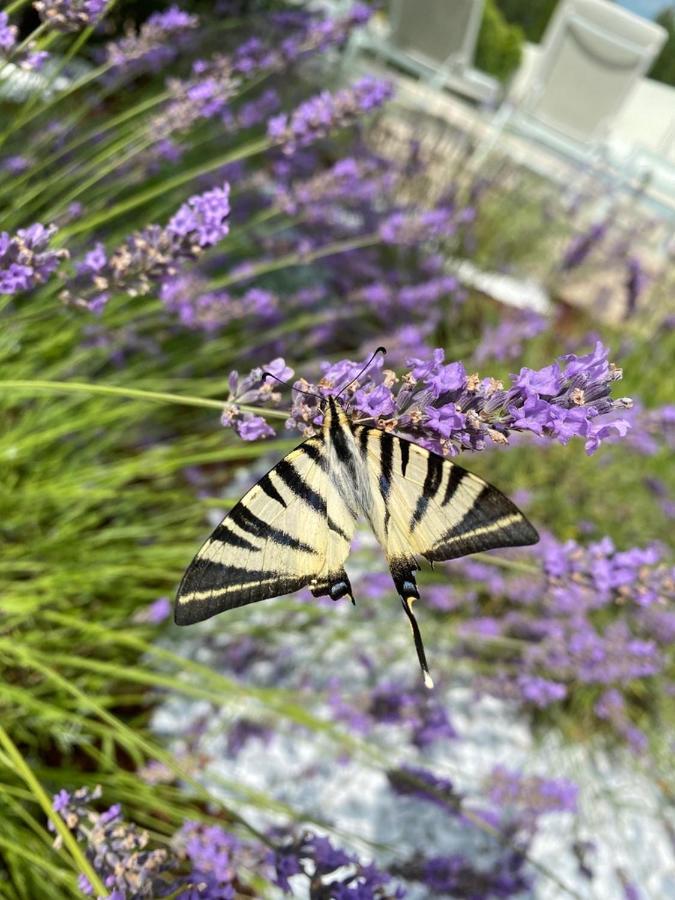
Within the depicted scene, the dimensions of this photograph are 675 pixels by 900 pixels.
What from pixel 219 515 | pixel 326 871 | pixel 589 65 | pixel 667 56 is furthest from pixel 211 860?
pixel 667 56

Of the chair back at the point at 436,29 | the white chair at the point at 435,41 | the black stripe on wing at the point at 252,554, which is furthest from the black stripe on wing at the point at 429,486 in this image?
the chair back at the point at 436,29

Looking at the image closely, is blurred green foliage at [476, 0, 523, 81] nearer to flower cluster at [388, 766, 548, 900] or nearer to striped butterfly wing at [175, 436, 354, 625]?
flower cluster at [388, 766, 548, 900]

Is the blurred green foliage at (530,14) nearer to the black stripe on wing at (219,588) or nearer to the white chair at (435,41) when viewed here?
the white chair at (435,41)

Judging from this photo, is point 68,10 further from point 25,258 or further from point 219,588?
point 219,588

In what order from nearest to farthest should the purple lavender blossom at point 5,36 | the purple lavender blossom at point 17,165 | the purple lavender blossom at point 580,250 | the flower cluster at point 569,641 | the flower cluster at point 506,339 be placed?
the purple lavender blossom at point 5,36
the purple lavender blossom at point 17,165
the flower cluster at point 569,641
the flower cluster at point 506,339
the purple lavender blossom at point 580,250

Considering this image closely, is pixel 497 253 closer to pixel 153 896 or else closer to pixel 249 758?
pixel 249 758

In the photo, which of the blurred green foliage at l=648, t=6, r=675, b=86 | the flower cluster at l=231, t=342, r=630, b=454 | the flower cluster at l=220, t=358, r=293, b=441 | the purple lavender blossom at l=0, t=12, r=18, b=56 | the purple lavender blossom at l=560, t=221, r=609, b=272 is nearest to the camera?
the flower cluster at l=231, t=342, r=630, b=454

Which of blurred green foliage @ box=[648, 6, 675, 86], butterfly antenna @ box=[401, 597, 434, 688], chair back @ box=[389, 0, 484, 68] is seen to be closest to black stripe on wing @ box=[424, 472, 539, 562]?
butterfly antenna @ box=[401, 597, 434, 688]
